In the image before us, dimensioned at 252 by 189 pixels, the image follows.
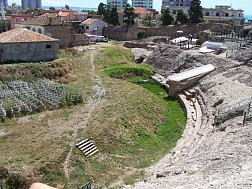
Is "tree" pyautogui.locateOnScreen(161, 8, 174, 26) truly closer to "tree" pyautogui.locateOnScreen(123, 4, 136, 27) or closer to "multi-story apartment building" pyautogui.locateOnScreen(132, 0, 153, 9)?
"tree" pyautogui.locateOnScreen(123, 4, 136, 27)

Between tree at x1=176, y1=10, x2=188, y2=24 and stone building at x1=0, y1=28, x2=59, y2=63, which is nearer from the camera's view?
stone building at x1=0, y1=28, x2=59, y2=63

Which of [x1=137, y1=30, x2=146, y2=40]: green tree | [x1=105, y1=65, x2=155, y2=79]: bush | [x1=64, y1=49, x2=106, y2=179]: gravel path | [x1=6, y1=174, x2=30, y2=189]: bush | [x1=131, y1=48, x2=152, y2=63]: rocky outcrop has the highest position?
[x1=137, y1=30, x2=146, y2=40]: green tree

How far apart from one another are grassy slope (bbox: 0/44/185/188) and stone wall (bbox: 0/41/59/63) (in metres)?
7.43

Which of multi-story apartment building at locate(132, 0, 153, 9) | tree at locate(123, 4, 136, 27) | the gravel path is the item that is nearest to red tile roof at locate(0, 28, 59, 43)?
the gravel path

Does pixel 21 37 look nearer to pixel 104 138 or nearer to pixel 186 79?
pixel 186 79

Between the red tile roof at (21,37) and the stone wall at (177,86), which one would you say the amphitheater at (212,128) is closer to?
the stone wall at (177,86)

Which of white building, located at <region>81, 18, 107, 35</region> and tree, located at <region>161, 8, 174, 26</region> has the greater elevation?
tree, located at <region>161, 8, 174, 26</region>

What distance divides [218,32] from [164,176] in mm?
43788

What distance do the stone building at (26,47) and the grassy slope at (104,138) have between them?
7.49 metres

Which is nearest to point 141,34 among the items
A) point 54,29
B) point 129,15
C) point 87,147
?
point 129,15

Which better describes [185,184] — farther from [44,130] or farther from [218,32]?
[218,32]

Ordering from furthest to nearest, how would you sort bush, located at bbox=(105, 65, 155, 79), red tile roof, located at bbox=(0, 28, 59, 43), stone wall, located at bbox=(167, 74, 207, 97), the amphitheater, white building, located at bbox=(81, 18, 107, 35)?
white building, located at bbox=(81, 18, 107, 35) → bush, located at bbox=(105, 65, 155, 79) → red tile roof, located at bbox=(0, 28, 59, 43) → stone wall, located at bbox=(167, 74, 207, 97) → the amphitheater

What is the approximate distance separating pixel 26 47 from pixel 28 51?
470mm

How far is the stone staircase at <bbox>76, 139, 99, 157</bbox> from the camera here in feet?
66.2
